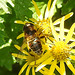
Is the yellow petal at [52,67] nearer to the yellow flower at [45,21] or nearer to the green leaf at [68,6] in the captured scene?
the yellow flower at [45,21]

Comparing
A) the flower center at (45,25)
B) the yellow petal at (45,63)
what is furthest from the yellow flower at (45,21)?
the yellow petal at (45,63)

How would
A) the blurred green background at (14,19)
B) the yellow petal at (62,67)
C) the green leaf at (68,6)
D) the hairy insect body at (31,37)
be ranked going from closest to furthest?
1. the hairy insect body at (31,37)
2. the yellow petal at (62,67)
3. the blurred green background at (14,19)
4. the green leaf at (68,6)

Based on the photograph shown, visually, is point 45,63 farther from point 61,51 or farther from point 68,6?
point 68,6

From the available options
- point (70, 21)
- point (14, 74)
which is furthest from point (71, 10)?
point (14, 74)

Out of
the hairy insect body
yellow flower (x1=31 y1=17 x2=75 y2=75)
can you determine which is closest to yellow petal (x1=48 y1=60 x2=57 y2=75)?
yellow flower (x1=31 y1=17 x2=75 y2=75)

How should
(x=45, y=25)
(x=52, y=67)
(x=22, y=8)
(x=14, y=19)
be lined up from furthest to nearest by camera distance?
(x=14, y=19) → (x=45, y=25) → (x=22, y=8) → (x=52, y=67)

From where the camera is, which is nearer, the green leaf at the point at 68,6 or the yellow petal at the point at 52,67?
the yellow petal at the point at 52,67

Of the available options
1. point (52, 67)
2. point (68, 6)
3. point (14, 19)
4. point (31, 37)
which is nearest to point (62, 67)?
point (52, 67)

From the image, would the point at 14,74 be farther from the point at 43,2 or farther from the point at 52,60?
the point at 43,2
